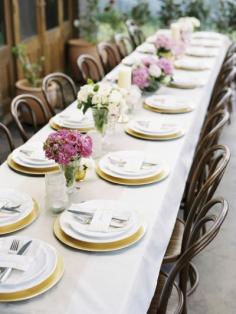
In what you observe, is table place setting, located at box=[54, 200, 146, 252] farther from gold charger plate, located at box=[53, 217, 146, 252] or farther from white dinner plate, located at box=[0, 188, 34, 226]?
white dinner plate, located at box=[0, 188, 34, 226]

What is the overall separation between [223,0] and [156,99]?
3870mm

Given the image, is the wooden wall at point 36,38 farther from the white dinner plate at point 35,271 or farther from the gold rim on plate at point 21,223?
the white dinner plate at point 35,271

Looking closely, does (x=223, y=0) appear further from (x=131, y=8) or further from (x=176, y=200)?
(x=176, y=200)

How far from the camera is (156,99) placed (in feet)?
10.2

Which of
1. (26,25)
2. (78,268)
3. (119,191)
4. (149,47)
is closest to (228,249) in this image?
(119,191)

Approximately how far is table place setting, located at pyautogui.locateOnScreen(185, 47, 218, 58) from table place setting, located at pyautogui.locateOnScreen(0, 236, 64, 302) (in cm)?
340

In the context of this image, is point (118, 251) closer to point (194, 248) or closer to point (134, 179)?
point (194, 248)

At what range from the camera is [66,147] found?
5.59 ft

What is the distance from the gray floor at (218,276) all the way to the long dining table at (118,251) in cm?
65

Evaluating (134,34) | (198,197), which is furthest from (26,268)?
(134,34)

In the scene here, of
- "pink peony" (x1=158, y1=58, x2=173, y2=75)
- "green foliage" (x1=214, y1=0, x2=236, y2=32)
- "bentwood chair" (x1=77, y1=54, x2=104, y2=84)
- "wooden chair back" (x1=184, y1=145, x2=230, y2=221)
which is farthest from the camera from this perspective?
"green foliage" (x1=214, y1=0, x2=236, y2=32)

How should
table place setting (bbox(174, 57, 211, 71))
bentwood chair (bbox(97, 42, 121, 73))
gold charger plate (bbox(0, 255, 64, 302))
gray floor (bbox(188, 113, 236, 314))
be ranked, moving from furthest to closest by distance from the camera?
1. bentwood chair (bbox(97, 42, 121, 73))
2. table place setting (bbox(174, 57, 211, 71))
3. gray floor (bbox(188, 113, 236, 314))
4. gold charger plate (bbox(0, 255, 64, 302))

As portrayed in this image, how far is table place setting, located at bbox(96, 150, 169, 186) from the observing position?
2029 mm

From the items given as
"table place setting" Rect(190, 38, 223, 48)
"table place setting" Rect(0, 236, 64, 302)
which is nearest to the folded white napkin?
"table place setting" Rect(0, 236, 64, 302)
